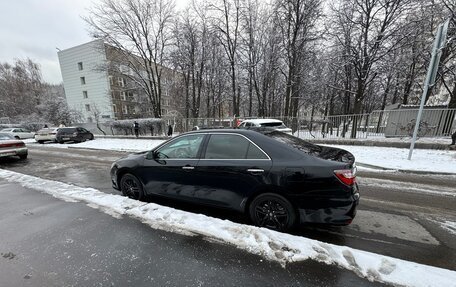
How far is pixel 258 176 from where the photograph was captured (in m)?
3.06

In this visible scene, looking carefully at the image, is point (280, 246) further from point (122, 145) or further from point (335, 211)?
point (122, 145)

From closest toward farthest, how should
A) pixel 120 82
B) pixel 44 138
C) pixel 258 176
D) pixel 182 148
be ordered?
pixel 258 176
pixel 182 148
pixel 44 138
pixel 120 82

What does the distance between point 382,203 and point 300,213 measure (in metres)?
2.60

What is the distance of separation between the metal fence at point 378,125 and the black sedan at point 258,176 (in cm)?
724

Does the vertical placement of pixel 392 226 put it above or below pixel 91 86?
below

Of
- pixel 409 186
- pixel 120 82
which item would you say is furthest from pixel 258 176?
pixel 120 82

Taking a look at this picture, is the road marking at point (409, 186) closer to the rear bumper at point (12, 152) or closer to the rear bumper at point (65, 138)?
the rear bumper at point (12, 152)

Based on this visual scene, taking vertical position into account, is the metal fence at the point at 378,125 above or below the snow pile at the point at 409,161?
above

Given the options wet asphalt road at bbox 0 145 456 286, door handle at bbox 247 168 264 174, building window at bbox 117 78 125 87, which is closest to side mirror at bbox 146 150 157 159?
wet asphalt road at bbox 0 145 456 286

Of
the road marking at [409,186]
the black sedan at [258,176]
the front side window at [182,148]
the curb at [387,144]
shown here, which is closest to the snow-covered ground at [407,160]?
the curb at [387,144]

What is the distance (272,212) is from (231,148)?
119cm

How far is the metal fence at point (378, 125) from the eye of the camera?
37.8ft

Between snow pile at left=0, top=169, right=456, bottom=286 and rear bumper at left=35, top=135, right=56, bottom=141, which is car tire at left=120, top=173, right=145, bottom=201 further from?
rear bumper at left=35, top=135, right=56, bottom=141

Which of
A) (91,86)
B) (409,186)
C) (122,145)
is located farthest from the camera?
(91,86)
